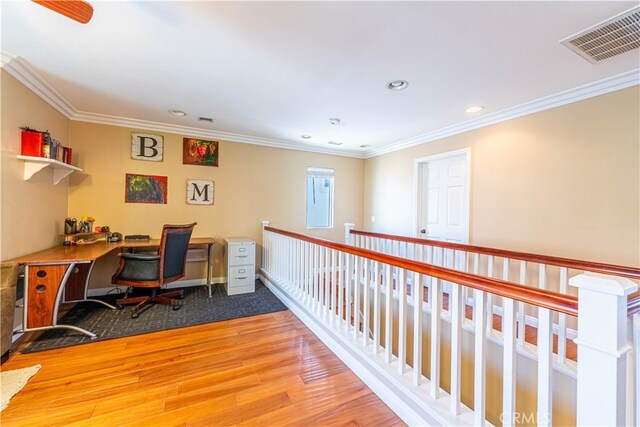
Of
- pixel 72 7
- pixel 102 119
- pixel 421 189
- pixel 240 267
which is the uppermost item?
pixel 102 119

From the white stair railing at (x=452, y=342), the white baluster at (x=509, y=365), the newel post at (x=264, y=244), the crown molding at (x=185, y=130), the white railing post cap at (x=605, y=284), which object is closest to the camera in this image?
the white railing post cap at (x=605, y=284)

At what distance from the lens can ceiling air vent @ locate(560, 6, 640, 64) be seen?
164cm

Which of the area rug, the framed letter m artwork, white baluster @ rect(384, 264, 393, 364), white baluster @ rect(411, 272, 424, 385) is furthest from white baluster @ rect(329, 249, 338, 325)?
the framed letter m artwork

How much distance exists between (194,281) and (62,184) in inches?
81.3

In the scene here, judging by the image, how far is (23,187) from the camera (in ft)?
8.22

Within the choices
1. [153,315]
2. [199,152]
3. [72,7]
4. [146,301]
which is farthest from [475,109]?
[146,301]

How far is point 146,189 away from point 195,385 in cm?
299

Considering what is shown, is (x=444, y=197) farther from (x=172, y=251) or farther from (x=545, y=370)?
(x=172, y=251)

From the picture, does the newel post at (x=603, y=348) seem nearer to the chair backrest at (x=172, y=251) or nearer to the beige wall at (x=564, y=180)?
the beige wall at (x=564, y=180)

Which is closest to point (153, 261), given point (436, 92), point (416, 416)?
point (416, 416)

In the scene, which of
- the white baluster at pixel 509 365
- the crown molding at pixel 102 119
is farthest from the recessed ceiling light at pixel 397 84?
the crown molding at pixel 102 119

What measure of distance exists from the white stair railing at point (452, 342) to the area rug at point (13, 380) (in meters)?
2.15

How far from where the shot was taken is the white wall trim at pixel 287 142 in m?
2.30

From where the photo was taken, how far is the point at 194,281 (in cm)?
411
